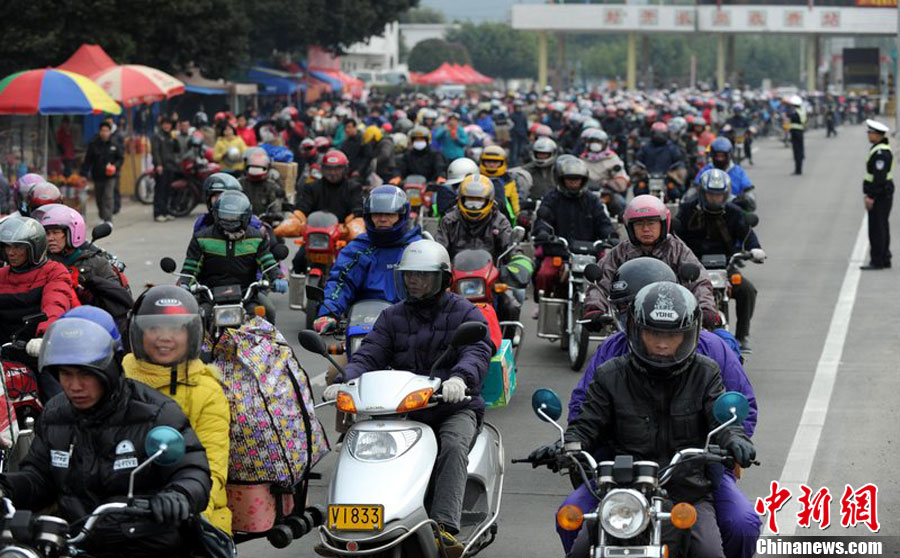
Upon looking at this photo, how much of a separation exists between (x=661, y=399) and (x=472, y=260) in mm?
5774

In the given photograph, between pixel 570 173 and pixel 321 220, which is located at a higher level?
pixel 570 173

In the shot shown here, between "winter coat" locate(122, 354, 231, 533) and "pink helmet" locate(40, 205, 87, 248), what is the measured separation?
4196 mm

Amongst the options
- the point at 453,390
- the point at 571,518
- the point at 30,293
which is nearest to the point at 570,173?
the point at 30,293

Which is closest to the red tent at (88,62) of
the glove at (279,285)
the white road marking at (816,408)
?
the white road marking at (816,408)

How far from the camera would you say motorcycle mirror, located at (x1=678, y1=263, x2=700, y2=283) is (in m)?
10.4

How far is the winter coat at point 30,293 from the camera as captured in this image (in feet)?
32.0

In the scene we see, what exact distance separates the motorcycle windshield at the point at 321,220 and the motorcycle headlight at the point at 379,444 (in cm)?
884

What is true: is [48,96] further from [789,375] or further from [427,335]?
[427,335]

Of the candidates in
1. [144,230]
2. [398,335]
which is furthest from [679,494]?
[144,230]

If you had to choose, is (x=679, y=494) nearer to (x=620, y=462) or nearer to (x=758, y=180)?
(x=620, y=462)

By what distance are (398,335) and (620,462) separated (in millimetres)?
2817

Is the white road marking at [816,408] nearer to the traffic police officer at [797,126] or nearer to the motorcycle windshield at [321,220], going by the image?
the motorcycle windshield at [321,220]

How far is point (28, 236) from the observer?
970cm

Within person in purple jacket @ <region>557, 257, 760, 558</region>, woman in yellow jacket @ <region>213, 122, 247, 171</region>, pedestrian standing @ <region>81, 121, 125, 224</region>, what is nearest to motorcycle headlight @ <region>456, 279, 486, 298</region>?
person in purple jacket @ <region>557, 257, 760, 558</region>
